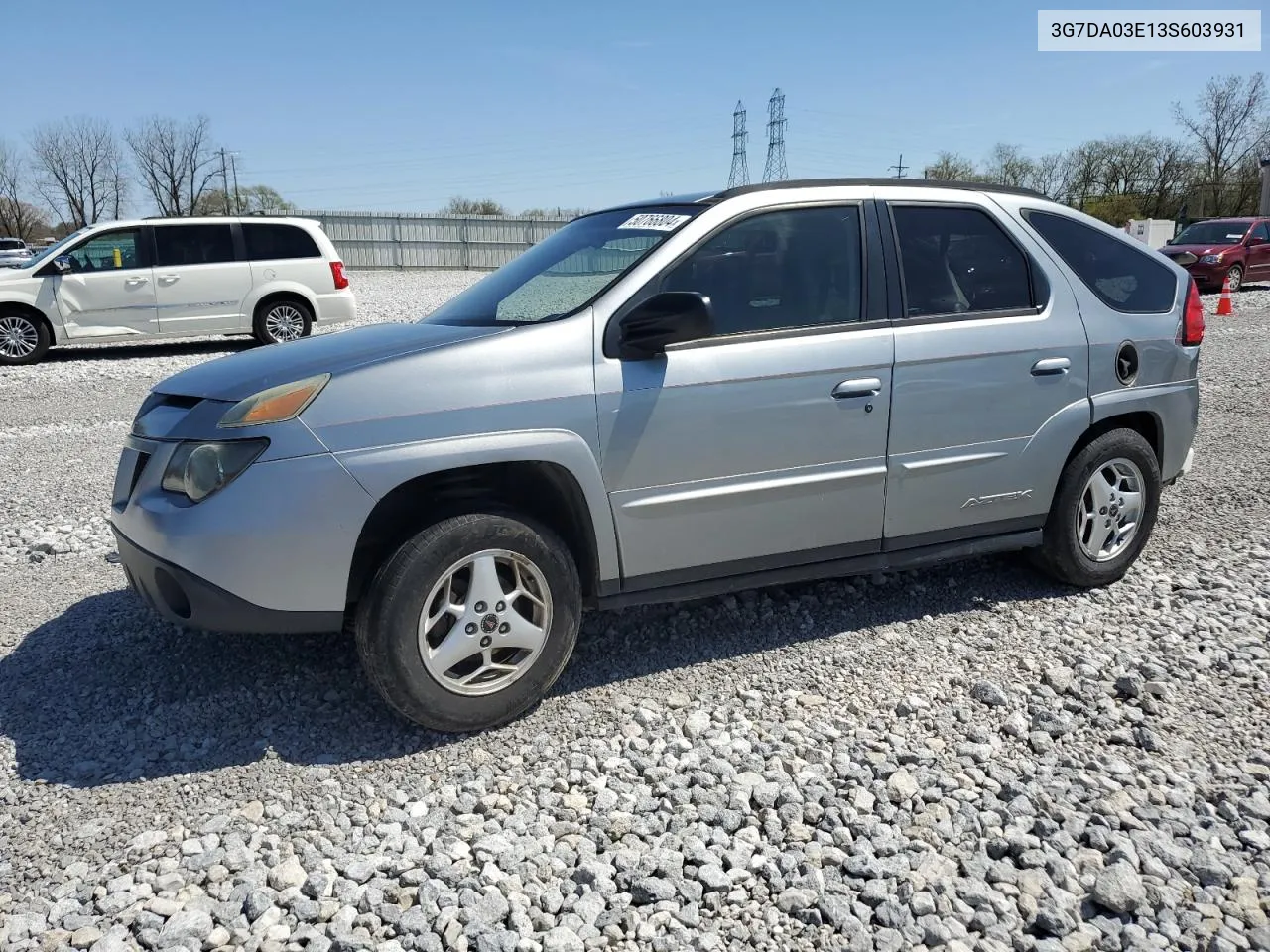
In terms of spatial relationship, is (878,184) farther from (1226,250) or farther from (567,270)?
(1226,250)

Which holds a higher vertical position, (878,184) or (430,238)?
(430,238)

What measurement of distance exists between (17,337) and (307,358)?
485 inches

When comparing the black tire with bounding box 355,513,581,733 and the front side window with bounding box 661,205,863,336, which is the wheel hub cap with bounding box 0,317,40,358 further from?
the front side window with bounding box 661,205,863,336

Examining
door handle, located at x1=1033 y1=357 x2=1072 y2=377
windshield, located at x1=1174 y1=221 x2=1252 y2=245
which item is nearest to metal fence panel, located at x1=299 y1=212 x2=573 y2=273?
windshield, located at x1=1174 y1=221 x2=1252 y2=245

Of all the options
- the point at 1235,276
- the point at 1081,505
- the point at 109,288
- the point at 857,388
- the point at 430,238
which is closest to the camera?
the point at 857,388

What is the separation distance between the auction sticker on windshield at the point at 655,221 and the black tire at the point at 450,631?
1.30m

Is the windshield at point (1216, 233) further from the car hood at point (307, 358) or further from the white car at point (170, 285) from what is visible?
the car hood at point (307, 358)

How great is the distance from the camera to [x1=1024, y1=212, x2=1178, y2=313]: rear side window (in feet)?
15.3

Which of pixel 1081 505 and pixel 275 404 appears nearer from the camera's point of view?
pixel 275 404

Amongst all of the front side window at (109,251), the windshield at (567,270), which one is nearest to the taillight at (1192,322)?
the windshield at (567,270)

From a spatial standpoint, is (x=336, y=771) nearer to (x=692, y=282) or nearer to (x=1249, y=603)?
(x=692, y=282)

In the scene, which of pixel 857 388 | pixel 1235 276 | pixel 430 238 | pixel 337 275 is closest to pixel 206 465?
pixel 857 388

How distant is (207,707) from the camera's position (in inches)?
146

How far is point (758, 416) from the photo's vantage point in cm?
378
